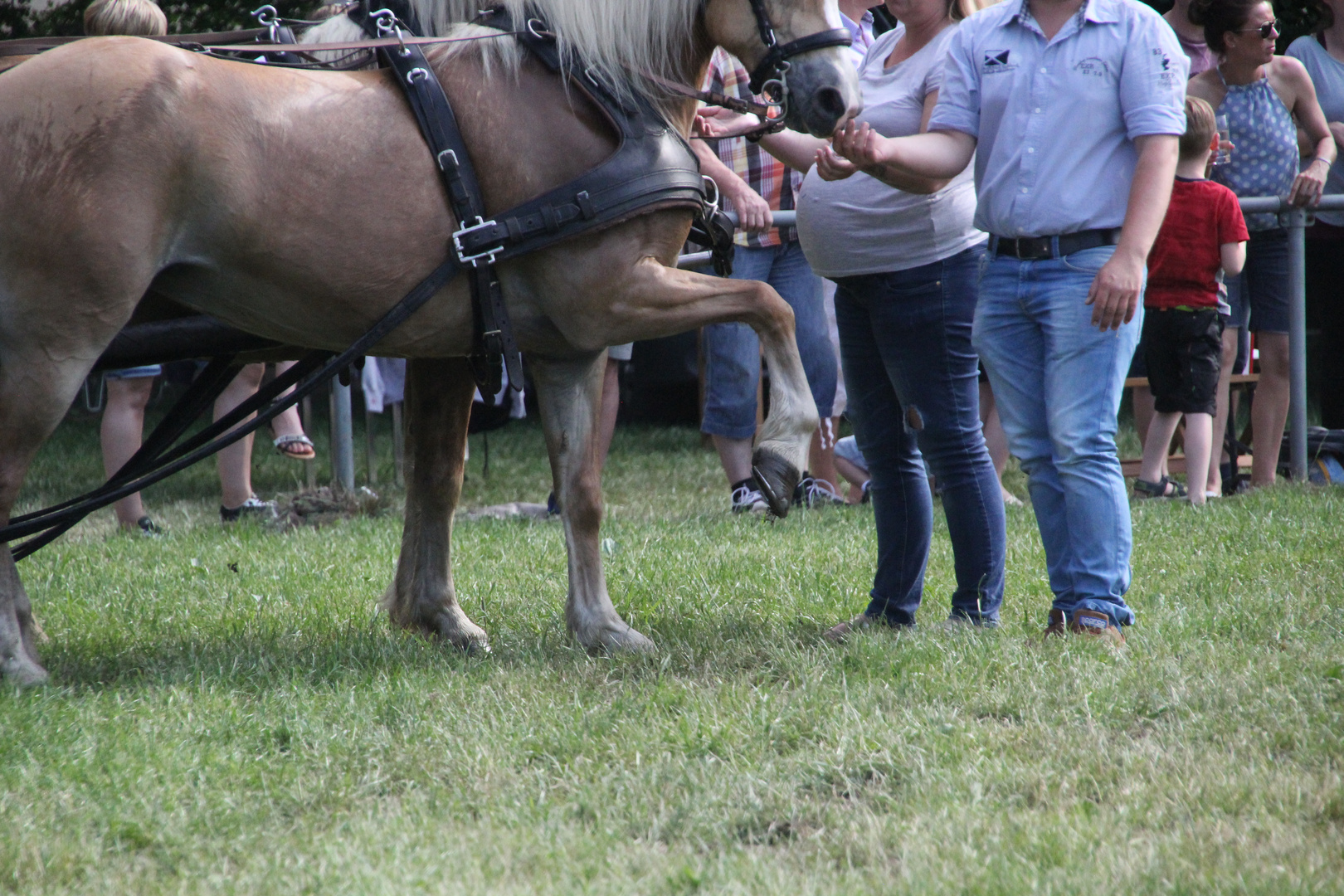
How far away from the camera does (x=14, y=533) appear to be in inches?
129

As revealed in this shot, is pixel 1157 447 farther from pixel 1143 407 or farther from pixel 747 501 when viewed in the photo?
pixel 747 501

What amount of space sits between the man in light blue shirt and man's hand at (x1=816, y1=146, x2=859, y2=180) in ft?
0.24

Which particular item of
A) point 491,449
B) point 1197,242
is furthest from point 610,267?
point 491,449

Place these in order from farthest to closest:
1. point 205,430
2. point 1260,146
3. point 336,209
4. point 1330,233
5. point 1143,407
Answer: point 1143,407 → point 1330,233 → point 1260,146 → point 205,430 → point 336,209

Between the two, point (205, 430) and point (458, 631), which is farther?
point (458, 631)

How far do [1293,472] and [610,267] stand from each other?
5514 mm

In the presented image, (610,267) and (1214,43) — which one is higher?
(1214,43)

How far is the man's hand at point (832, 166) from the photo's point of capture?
344cm

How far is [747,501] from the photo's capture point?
6.92 m

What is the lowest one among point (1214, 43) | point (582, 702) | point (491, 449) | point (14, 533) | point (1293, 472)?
point (491, 449)

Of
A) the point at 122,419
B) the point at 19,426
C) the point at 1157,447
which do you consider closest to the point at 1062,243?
the point at 19,426

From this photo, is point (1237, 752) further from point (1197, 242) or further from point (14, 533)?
point (1197, 242)

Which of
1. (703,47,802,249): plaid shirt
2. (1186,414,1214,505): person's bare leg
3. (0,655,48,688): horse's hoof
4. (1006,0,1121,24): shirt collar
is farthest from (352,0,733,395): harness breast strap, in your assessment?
(1186,414,1214,505): person's bare leg

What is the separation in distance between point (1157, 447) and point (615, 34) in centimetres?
458
